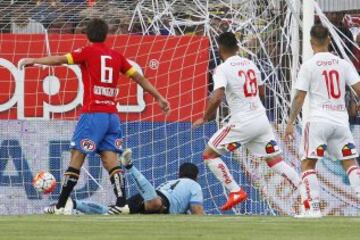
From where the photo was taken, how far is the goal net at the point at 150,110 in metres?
18.6

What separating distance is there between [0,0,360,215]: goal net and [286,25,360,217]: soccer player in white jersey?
392 centimetres

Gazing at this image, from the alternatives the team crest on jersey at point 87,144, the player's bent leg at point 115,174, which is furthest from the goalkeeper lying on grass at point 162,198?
the team crest on jersey at point 87,144

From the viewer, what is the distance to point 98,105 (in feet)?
49.3

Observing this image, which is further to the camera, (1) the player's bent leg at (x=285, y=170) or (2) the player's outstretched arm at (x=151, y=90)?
(1) the player's bent leg at (x=285, y=170)

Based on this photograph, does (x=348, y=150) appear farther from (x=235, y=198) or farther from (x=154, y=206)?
(x=154, y=206)

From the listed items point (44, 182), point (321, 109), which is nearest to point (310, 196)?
point (321, 109)

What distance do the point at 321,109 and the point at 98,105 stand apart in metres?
2.54

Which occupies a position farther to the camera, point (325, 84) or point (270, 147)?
point (270, 147)

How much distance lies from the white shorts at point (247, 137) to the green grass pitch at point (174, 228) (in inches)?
70.9

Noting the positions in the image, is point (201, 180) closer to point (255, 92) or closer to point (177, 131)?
point (177, 131)

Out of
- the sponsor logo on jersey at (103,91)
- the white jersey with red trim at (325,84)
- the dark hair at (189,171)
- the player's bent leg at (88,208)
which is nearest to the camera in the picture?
the white jersey with red trim at (325,84)

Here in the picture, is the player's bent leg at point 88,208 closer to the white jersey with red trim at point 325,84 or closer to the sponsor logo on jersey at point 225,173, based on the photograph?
the sponsor logo on jersey at point 225,173

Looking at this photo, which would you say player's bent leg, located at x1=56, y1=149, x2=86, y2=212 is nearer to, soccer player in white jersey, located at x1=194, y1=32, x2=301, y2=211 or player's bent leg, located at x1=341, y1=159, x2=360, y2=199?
soccer player in white jersey, located at x1=194, y1=32, x2=301, y2=211

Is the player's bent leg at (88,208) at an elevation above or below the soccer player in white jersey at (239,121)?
below
